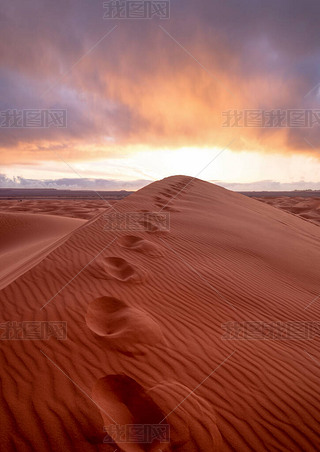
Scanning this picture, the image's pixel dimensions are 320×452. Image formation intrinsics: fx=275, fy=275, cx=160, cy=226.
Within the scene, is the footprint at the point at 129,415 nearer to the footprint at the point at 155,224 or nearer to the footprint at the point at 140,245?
the footprint at the point at 140,245

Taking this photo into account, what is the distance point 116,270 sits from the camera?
4.34 metres

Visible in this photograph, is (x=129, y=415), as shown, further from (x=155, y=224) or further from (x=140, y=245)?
(x=155, y=224)

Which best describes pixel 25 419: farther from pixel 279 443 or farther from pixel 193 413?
pixel 279 443

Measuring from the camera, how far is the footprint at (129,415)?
5.95 feet

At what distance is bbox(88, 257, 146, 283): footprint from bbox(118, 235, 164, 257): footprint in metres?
0.70

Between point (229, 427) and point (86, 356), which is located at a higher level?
point (86, 356)

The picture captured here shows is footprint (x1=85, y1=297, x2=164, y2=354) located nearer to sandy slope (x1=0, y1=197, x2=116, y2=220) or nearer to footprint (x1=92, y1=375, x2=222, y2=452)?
footprint (x1=92, y1=375, x2=222, y2=452)

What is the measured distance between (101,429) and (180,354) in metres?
0.99

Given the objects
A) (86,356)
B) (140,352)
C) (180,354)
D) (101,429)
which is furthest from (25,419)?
(180,354)

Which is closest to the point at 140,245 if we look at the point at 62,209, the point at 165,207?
the point at 165,207

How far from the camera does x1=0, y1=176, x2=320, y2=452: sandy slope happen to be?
1.88 meters

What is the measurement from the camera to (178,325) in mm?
3080

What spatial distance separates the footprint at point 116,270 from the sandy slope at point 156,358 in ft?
0.06

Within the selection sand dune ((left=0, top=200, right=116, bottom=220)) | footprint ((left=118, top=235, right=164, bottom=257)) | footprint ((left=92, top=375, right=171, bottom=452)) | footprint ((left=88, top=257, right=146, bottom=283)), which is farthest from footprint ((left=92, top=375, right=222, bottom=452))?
sand dune ((left=0, top=200, right=116, bottom=220))
